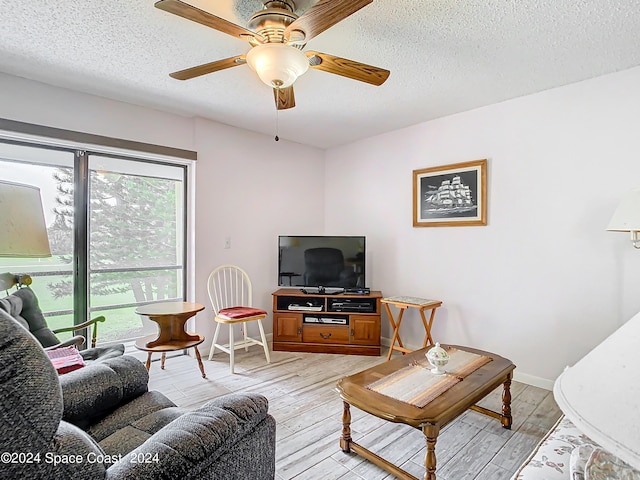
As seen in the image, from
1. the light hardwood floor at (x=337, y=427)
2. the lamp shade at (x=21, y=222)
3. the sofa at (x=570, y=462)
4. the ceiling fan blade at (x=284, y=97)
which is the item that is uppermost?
the ceiling fan blade at (x=284, y=97)

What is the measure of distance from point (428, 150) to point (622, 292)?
2036mm

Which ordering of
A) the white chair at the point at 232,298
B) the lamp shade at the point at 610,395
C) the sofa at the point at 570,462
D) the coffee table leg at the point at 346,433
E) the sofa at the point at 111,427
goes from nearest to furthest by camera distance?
the lamp shade at the point at 610,395, the sofa at the point at 111,427, the sofa at the point at 570,462, the coffee table leg at the point at 346,433, the white chair at the point at 232,298

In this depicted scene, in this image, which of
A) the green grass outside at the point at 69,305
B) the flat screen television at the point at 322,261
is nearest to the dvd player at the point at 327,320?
the flat screen television at the point at 322,261

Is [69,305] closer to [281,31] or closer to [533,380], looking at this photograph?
[281,31]

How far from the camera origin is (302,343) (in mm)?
3799

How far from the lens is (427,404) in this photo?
1.68 meters

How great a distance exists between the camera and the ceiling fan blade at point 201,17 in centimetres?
139

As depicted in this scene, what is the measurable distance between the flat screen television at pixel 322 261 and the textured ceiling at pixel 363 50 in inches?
55.8

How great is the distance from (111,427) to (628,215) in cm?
292

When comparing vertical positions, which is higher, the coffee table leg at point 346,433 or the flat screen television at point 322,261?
the flat screen television at point 322,261

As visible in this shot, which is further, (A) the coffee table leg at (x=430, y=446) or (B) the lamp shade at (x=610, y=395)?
(A) the coffee table leg at (x=430, y=446)

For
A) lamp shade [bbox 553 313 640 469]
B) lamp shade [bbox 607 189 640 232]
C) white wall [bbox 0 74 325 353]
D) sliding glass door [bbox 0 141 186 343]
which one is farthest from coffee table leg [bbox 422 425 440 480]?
sliding glass door [bbox 0 141 186 343]

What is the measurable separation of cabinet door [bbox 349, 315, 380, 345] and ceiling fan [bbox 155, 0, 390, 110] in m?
2.51

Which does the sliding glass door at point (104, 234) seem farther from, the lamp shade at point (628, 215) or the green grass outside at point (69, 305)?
the lamp shade at point (628, 215)
